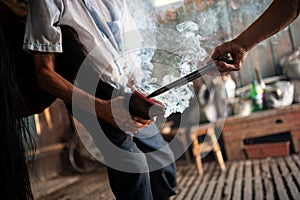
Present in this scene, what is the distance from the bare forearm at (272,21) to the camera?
831 millimetres

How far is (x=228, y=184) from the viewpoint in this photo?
253 cm

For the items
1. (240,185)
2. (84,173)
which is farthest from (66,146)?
(240,185)

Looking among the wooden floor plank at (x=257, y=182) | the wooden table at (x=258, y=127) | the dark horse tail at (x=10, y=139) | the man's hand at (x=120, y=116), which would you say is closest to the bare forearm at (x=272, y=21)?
the man's hand at (x=120, y=116)

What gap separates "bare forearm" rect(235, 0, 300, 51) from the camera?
2.73 ft

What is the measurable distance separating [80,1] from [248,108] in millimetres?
3014

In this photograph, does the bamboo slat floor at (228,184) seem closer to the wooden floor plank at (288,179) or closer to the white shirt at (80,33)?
the wooden floor plank at (288,179)

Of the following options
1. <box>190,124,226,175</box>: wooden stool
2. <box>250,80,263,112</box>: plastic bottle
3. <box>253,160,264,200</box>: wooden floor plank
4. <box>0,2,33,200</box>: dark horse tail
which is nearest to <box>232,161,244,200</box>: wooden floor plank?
<box>253,160,264,200</box>: wooden floor plank

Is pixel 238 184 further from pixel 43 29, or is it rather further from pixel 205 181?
pixel 43 29

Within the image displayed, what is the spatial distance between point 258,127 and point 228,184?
3.66 ft

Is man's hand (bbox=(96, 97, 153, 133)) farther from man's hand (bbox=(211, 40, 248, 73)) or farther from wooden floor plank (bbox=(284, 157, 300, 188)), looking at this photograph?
wooden floor plank (bbox=(284, 157, 300, 188))

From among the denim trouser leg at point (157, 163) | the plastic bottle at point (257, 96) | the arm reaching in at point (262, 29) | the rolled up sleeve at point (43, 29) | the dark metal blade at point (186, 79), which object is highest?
the rolled up sleeve at point (43, 29)

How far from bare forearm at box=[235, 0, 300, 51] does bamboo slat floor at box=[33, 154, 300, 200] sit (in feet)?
4.18

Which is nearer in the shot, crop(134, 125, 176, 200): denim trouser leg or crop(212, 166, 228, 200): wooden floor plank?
crop(134, 125, 176, 200): denim trouser leg

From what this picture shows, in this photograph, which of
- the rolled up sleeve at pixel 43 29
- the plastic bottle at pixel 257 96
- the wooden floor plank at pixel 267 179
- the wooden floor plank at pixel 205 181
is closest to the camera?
the rolled up sleeve at pixel 43 29
